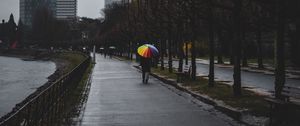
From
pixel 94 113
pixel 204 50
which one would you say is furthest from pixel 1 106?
pixel 204 50

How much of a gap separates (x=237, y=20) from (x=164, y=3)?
1732 cm

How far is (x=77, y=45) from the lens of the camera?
19562cm

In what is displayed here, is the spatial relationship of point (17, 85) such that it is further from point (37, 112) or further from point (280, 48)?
point (37, 112)

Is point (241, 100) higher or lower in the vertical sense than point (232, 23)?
lower

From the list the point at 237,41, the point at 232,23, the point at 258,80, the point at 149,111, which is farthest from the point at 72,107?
the point at 258,80

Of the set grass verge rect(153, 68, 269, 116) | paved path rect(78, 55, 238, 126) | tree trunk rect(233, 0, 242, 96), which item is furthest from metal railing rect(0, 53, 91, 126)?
tree trunk rect(233, 0, 242, 96)

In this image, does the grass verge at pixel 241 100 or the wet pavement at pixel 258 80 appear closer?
the grass verge at pixel 241 100

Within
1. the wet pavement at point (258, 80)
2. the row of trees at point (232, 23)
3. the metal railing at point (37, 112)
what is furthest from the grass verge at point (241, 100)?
the metal railing at point (37, 112)

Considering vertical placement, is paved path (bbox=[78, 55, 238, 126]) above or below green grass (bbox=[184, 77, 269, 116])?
below

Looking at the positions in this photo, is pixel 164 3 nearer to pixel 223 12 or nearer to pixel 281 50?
pixel 223 12

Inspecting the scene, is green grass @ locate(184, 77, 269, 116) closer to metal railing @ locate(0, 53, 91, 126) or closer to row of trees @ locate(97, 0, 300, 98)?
row of trees @ locate(97, 0, 300, 98)

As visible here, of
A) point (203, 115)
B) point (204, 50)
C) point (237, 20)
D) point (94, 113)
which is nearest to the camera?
point (203, 115)

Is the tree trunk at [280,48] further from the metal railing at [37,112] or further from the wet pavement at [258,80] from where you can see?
the wet pavement at [258,80]

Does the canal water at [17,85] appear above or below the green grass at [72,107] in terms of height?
below
